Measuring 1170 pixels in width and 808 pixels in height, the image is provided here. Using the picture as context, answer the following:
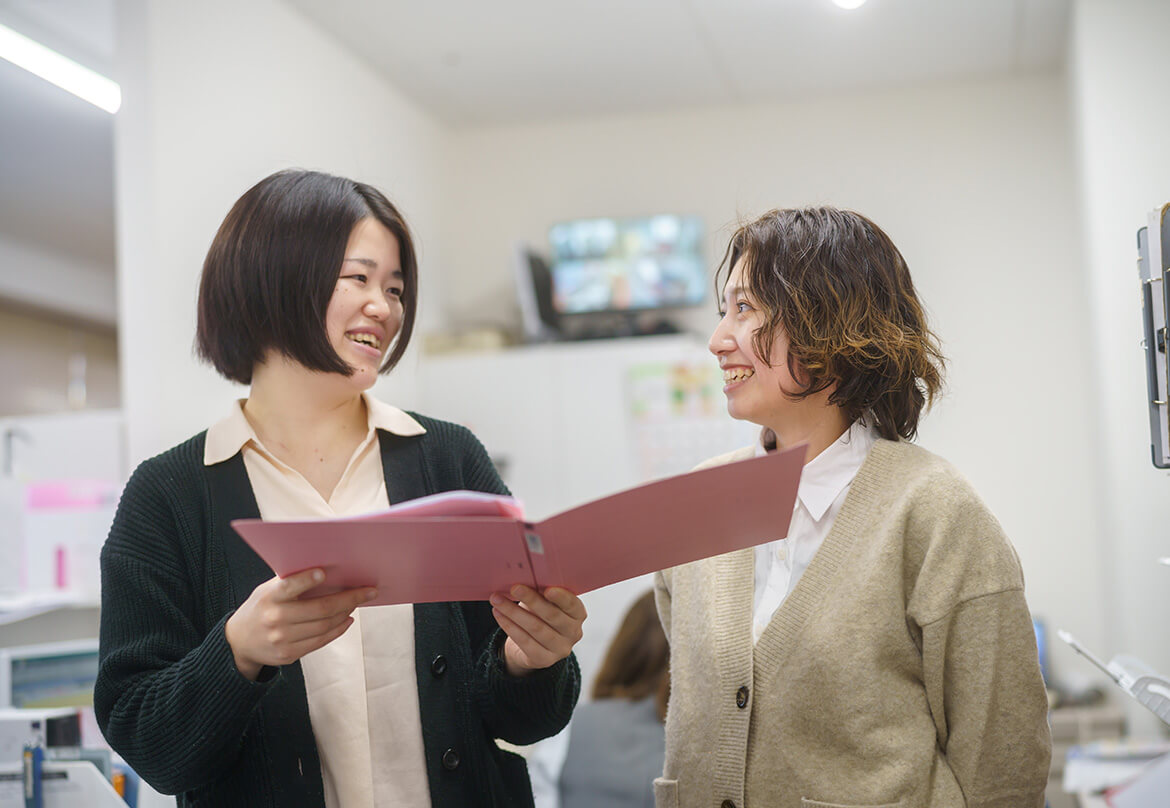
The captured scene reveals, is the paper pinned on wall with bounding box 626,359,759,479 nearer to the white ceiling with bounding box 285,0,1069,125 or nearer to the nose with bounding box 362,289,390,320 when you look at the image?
the white ceiling with bounding box 285,0,1069,125

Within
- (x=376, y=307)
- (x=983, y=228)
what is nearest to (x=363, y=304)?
(x=376, y=307)

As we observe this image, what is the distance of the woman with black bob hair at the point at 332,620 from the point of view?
3.55 feet

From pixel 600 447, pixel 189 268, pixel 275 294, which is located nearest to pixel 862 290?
pixel 275 294

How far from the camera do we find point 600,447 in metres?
3.99

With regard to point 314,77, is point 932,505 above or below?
below

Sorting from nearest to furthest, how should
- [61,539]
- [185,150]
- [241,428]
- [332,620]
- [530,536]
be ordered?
1. [530,536]
2. [332,620]
3. [241,428]
4. [61,539]
5. [185,150]

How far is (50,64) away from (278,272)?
242 cm

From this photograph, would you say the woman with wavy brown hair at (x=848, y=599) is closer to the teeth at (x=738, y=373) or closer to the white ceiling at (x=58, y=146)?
the teeth at (x=738, y=373)

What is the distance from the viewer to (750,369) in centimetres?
127

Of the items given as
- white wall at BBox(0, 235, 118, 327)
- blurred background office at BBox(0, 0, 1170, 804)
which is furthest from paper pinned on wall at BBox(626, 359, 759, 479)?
white wall at BBox(0, 235, 118, 327)

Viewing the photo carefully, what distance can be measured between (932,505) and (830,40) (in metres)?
3.01

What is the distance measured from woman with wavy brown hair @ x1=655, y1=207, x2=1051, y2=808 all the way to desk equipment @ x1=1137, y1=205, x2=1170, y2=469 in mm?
253

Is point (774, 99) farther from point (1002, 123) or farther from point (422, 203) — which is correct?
point (422, 203)

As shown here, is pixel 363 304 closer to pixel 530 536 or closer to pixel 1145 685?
pixel 530 536
